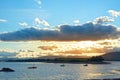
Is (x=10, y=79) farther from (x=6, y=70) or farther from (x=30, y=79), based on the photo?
(x=6, y=70)

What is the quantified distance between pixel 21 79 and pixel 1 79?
256 inches

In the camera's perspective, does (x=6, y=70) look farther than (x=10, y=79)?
Yes

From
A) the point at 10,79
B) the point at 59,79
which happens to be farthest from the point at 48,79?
the point at 10,79

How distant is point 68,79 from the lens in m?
127

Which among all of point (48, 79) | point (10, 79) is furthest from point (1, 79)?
point (48, 79)

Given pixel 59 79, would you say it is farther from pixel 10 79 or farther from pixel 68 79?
pixel 10 79

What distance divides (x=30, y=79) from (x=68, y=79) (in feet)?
41.5

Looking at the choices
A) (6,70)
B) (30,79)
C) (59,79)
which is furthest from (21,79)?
(6,70)

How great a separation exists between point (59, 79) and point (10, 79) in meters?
16.4

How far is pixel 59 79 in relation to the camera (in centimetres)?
12812

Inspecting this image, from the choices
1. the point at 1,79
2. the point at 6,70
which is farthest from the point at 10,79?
the point at 6,70

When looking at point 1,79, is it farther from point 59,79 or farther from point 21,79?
point 59,79

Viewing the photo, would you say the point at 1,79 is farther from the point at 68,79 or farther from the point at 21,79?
the point at 68,79

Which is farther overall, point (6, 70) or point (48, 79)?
point (6, 70)
